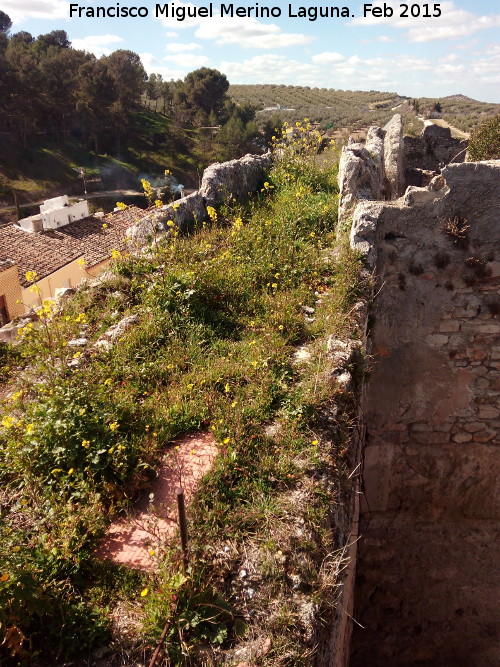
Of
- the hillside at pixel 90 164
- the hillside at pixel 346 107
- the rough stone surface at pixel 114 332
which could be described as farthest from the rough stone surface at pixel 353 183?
the hillside at pixel 90 164

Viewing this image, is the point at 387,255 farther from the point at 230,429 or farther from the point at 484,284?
the point at 230,429

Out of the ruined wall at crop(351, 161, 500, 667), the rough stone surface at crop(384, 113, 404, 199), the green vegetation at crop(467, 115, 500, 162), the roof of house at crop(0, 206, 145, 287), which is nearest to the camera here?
the ruined wall at crop(351, 161, 500, 667)

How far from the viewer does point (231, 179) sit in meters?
8.07

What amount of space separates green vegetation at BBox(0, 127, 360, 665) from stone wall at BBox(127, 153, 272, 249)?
528mm

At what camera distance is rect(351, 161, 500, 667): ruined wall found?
204 inches

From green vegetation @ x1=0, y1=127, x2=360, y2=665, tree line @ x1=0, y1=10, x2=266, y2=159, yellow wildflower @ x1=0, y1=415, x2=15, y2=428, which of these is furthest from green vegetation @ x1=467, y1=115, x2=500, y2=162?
tree line @ x1=0, y1=10, x2=266, y2=159

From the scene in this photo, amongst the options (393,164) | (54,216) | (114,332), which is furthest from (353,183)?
(54,216)

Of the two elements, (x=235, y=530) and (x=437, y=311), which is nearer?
(x=235, y=530)

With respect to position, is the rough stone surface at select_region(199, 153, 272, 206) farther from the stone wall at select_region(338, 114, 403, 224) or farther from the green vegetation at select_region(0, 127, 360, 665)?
the green vegetation at select_region(0, 127, 360, 665)

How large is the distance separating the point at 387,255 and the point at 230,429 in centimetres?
281

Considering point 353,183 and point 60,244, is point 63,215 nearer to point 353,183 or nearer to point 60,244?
point 60,244

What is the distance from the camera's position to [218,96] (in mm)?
44000

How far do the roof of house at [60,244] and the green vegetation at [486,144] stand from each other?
10841 mm

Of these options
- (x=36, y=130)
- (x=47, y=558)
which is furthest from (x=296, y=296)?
(x=36, y=130)
